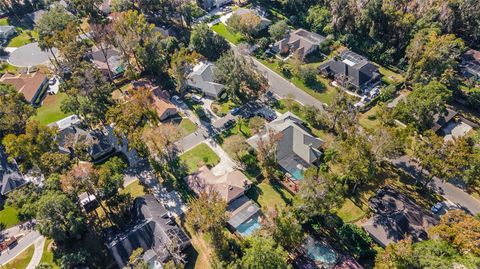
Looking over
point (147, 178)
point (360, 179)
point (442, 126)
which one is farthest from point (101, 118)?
point (442, 126)

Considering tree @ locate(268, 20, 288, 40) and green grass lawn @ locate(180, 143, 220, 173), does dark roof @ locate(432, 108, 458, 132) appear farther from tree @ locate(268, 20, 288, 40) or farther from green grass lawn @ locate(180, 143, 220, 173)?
tree @ locate(268, 20, 288, 40)

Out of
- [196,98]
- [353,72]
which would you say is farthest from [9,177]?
[353,72]

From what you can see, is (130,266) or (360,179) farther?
(360,179)

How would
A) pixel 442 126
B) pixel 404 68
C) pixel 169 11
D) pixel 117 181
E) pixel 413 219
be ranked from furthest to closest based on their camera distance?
pixel 169 11
pixel 404 68
pixel 442 126
pixel 117 181
pixel 413 219

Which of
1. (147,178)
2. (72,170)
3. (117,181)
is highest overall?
(72,170)

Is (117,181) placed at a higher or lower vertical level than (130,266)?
higher

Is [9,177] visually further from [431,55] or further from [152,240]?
[431,55]

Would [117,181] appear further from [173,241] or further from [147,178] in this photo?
[173,241]

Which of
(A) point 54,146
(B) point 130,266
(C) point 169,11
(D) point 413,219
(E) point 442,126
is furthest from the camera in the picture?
(C) point 169,11
